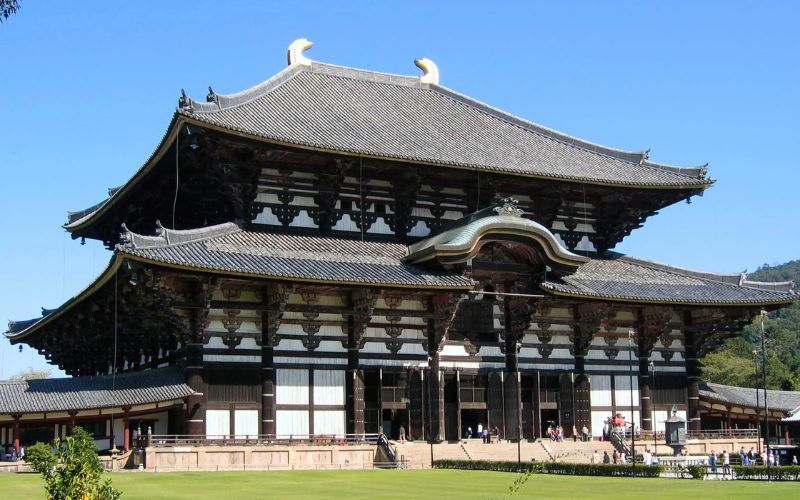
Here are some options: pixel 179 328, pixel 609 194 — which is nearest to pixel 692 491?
pixel 179 328

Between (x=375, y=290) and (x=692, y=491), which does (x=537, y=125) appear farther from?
(x=692, y=491)

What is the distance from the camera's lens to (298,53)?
194 ft

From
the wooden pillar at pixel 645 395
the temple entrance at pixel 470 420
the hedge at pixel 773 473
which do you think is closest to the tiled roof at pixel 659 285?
the wooden pillar at pixel 645 395

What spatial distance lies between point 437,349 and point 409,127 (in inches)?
514

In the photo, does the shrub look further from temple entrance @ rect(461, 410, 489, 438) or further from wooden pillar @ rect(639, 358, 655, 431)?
wooden pillar @ rect(639, 358, 655, 431)

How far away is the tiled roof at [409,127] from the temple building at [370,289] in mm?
195

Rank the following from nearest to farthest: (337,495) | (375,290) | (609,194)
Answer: (337,495)
(375,290)
(609,194)

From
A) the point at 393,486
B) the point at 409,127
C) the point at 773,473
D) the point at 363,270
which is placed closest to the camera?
the point at 393,486

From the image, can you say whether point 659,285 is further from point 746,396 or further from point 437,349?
point 437,349

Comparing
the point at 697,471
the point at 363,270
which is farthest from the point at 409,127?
the point at 697,471

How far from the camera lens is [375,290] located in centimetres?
4509

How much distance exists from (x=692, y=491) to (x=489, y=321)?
21.4 m

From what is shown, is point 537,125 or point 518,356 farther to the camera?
point 537,125

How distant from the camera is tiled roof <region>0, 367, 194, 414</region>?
41750 mm
